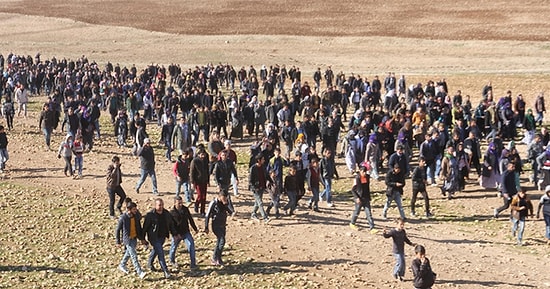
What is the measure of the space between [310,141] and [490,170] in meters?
6.34

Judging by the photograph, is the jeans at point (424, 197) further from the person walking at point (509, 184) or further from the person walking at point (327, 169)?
the person walking at point (327, 169)

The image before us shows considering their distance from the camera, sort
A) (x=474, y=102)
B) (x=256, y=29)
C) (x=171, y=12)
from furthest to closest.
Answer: (x=171, y=12), (x=256, y=29), (x=474, y=102)

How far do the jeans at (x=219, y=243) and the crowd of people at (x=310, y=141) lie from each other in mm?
26

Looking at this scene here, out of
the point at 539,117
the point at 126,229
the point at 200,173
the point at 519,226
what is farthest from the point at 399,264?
the point at 539,117

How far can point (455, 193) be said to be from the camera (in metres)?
23.0

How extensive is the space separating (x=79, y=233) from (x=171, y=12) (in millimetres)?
76683

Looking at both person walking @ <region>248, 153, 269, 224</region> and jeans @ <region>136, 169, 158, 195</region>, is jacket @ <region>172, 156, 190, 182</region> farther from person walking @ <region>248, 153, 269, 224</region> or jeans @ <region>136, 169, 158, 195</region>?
person walking @ <region>248, 153, 269, 224</region>

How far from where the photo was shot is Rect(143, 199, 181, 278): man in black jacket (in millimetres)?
15977

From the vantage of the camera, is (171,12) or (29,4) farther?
(29,4)

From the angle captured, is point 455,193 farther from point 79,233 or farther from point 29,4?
point 29,4

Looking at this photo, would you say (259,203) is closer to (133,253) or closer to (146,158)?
(146,158)

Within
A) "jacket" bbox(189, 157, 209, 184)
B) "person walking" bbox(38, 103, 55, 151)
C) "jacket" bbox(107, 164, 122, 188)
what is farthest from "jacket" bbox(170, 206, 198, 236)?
"person walking" bbox(38, 103, 55, 151)

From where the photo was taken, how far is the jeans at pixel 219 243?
54.7ft

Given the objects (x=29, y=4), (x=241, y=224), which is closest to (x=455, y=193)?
(x=241, y=224)
